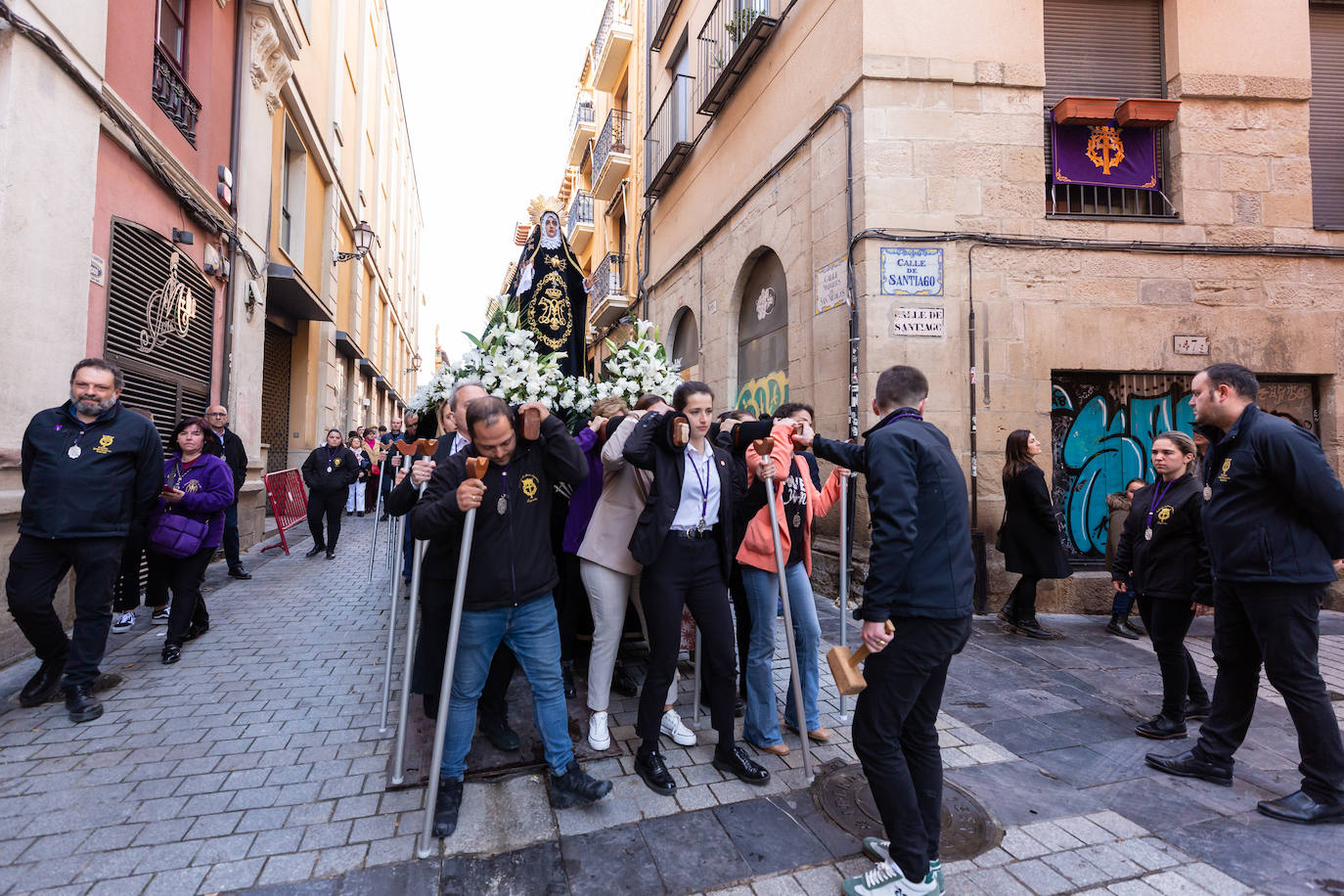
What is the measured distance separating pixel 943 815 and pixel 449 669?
233cm

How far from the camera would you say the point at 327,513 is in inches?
373

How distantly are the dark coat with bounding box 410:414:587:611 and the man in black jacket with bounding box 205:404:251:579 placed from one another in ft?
16.6

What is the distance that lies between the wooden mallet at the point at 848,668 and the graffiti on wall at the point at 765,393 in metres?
6.07

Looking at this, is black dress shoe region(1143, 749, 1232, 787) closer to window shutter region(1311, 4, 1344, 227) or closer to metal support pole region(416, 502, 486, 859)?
metal support pole region(416, 502, 486, 859)

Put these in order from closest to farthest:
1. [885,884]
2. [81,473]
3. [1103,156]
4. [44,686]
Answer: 1. [885,884]
2. [81,473]
3. [44,686]
4. [1103,156]

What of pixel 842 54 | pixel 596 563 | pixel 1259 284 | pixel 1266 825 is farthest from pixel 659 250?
pixel 1266 825

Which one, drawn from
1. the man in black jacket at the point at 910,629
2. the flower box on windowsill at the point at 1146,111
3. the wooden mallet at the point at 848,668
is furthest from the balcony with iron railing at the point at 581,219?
the wooden mallet at the point at 848,668

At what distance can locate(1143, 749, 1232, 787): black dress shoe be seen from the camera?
3311 millimetres

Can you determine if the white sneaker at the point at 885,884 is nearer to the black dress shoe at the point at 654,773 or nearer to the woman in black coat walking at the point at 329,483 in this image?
the black dress shoe at the point at 654,773

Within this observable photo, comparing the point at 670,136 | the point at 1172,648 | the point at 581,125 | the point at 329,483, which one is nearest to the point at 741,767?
the point at 1172,648

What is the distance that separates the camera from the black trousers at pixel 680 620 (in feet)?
10.5

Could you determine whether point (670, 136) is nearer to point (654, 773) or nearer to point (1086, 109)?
point (1086, 109)

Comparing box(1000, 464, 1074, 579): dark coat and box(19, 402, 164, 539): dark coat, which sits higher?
box(19, 402, 164, 539): dark coat

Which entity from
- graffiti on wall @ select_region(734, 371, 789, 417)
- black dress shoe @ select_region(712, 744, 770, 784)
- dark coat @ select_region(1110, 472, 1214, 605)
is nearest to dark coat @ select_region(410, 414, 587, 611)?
black dress shoe @ select_region(712, 744, 770, 784)
